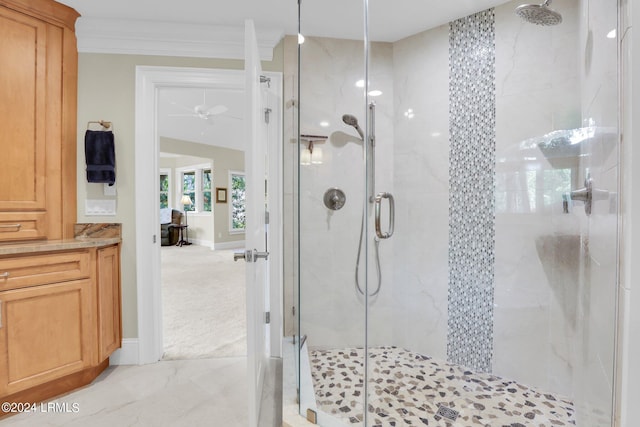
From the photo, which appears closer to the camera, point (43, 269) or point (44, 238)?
point (43, 269)

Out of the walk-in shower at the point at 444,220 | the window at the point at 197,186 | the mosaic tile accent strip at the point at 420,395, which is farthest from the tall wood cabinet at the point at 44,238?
the window at the point at 197,186

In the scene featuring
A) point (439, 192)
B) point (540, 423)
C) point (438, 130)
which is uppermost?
point (438, 130)

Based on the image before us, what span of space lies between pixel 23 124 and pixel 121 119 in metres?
0.53

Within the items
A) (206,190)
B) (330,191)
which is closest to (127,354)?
(330,191)

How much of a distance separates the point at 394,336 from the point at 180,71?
2400 mm

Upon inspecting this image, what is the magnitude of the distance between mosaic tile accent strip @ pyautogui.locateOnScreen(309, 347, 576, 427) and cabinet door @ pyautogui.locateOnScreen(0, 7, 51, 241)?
203 cm

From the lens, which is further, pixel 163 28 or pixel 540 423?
pixel 163 28

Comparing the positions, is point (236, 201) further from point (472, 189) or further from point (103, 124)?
point (472, 189)

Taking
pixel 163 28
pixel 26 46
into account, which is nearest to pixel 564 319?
pixel 163 28

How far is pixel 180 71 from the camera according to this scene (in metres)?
2.17

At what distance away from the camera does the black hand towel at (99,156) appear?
204 cm

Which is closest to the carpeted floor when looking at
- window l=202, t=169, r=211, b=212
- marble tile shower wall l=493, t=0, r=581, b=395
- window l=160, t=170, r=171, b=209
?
marble tile shower wall l=493, t=0, r=581, b=395

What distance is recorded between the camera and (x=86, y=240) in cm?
197

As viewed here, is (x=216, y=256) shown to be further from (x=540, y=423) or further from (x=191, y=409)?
(x=540, y=423)
